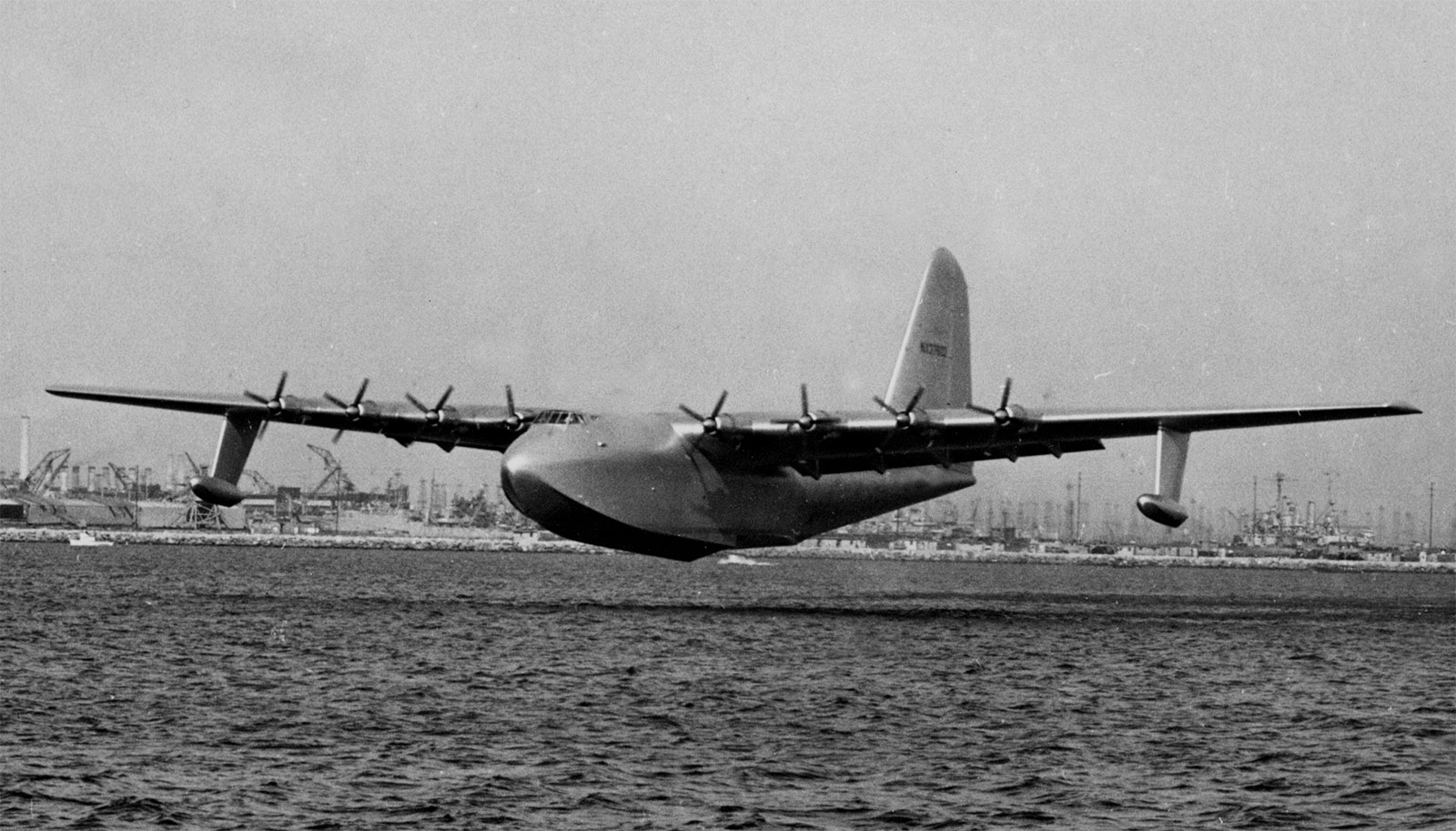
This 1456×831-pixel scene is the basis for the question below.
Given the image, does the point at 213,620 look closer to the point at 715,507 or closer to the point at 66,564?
the point at 715,507

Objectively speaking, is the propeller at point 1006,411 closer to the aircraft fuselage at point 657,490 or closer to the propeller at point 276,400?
the aircraft fuselage at point 657,490

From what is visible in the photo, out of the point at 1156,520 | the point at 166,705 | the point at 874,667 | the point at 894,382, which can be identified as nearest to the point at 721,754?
the point at 166,705

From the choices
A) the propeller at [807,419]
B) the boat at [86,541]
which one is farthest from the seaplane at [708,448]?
the boat at [86,541]

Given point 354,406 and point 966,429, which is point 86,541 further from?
point 966,429

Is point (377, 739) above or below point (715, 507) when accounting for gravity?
below

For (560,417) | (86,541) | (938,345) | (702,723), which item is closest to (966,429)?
(560,417)

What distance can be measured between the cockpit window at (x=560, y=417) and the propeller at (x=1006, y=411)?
33.6 feet

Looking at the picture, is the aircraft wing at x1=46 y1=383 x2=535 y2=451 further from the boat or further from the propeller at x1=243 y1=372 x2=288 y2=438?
the boat

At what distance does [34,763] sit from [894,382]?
38401mm

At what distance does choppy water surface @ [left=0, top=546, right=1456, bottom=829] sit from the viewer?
17.6 metres

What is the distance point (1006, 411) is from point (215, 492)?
69.7 ft

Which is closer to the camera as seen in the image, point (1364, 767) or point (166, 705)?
point (1364, 767)

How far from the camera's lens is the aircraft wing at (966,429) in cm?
4009

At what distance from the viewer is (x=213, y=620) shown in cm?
4216
